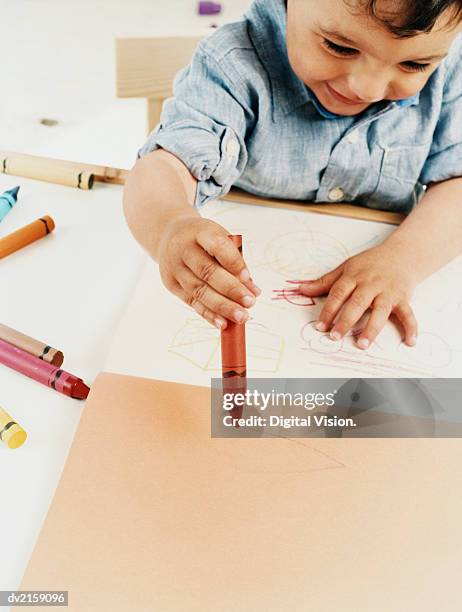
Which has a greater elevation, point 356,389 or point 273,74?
point 273,74

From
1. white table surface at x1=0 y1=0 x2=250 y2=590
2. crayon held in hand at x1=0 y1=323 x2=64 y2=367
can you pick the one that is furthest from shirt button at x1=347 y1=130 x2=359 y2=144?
crayon held in hand at x1=0 y1=323 x2=64 y2=367

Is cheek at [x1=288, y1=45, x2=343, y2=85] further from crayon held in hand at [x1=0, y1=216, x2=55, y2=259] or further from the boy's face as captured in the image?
crayon held in hand at [x1=0, y1=216, x2=55, y2=259]

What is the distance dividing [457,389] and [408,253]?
137 millimetres

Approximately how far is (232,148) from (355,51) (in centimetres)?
13

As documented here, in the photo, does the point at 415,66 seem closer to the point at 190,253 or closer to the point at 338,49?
the point at 338,49

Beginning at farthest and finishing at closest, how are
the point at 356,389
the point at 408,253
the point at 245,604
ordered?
the point at 408,253
the point at 356,389
the point at 245,604

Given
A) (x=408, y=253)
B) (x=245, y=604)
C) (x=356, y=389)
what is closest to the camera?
(x=245, y=604)

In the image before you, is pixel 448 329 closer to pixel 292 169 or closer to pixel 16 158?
pixel 292 169

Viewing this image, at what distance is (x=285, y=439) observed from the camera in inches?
14.1

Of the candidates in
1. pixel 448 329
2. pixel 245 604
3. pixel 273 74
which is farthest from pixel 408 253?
pixel 245 604

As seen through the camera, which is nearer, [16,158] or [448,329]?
[448,329]

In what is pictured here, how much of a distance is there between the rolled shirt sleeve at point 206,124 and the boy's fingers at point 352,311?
0.14 m

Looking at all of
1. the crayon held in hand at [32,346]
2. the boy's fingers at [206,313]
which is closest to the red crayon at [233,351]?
the boy's fingers at [206,313]

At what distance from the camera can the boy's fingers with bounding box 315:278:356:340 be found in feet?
1.44
